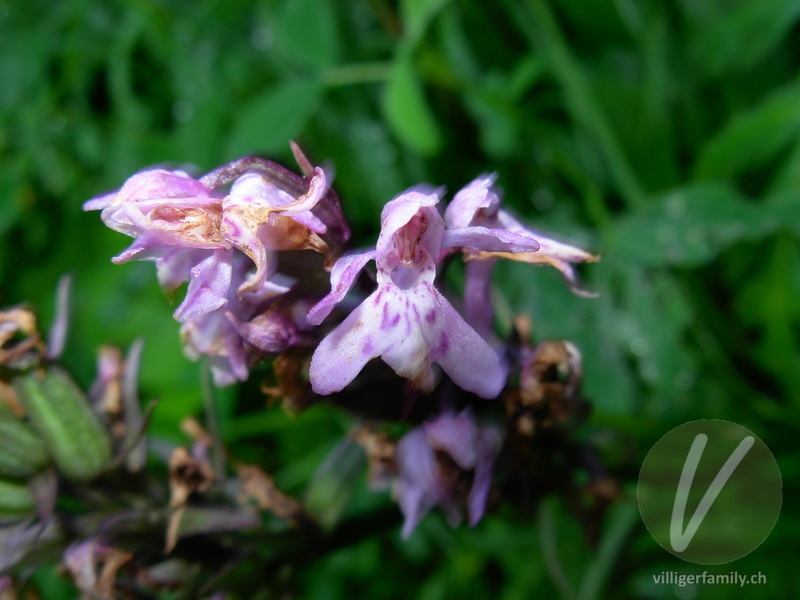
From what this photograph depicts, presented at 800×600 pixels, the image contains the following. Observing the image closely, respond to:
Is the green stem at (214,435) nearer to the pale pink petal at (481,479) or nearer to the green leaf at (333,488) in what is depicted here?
the green leaf at (333,488)

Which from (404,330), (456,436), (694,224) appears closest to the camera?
(404,330)

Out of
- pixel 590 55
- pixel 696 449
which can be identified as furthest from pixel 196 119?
pixel 696 449

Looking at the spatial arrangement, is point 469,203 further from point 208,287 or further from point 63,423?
point 63,423

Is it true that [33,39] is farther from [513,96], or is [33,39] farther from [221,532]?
[221,532]

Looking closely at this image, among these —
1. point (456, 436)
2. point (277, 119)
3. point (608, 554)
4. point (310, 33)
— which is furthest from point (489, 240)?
point (310, 33)

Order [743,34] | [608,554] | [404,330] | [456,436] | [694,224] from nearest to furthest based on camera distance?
1. [404,330]
2. [456,436]
3. [608,554]
4. [694,224]
5. [743,34]

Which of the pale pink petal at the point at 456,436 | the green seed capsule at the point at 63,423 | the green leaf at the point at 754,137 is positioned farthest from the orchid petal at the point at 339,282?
the green leaf at the point at 754,137

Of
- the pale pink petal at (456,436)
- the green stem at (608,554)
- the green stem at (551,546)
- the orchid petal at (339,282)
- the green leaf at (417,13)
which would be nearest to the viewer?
the orchid petal at (339,282)
